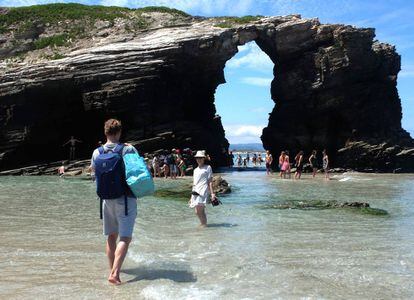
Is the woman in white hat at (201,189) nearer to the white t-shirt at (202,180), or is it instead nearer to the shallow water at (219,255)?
the white t-shirt at (202,180)

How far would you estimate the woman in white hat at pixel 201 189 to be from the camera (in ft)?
35.2

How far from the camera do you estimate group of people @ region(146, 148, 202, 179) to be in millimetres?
32062

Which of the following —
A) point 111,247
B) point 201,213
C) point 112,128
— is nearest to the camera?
point 112,128

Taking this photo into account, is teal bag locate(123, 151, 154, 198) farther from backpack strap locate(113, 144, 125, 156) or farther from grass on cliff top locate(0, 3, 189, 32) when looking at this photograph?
grass on cliff top locate(0, 3, 189, 32)

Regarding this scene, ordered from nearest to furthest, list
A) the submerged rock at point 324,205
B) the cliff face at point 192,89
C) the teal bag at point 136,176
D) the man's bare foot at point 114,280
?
the man's bare foot at point 114,280 → the teal bag at point 136,176 → the submerged rock at point 324,205 → the cliff face at point 192,89

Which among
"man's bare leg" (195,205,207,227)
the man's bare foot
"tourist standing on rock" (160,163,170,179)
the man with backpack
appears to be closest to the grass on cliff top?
"tourist standing on rock" (160,163,170,179)

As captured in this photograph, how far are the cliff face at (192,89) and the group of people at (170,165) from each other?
2.87m

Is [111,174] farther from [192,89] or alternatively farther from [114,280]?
[192,89]

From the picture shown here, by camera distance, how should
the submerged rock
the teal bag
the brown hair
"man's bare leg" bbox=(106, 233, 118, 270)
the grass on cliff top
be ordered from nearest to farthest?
1. the teal bag
2. the brown hair
3. "man's bare leg" bbox=(106, 233, 118, 270)
4. the submerged rock
5. the grass on cliff top

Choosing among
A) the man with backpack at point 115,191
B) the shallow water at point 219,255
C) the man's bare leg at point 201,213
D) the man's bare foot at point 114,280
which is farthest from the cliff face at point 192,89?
the man's bare foot at point 114,280

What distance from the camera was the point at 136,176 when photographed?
20.2ft

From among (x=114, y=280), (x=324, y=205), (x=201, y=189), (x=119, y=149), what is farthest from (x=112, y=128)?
(x=324, y=205)

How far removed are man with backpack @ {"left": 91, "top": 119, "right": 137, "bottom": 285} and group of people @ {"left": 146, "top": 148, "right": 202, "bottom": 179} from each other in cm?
2512

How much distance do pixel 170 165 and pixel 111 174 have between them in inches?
1016
